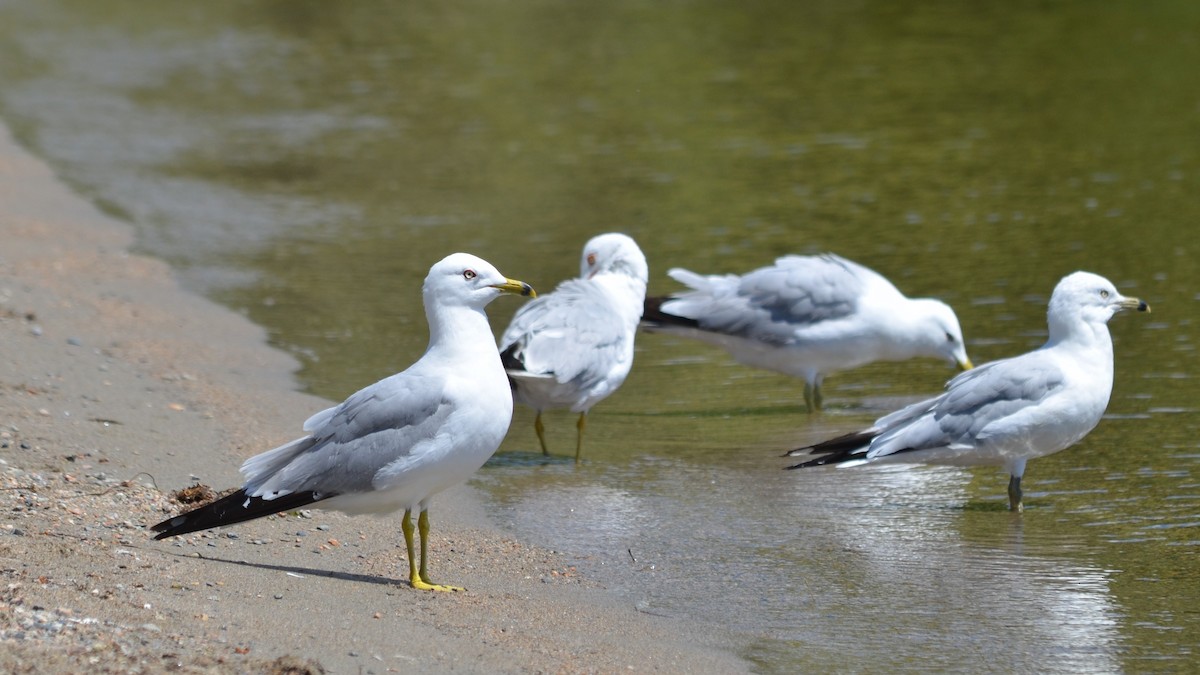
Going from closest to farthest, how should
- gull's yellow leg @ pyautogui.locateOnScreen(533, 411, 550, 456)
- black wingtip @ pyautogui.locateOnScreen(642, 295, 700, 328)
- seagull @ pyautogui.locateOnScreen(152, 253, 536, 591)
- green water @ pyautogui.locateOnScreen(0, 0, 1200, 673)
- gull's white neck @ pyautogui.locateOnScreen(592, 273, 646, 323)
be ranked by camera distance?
seagull @ pyautogui.locateOnScreen(152, 253, 536, 591)
green water @ pyautogui.locateOnScreen(0, 0, 1200, 673)
gull's yellow leg @ pyautogui.locateOnScreen(533, 411, 550, 456)
gull's white neck @ pyautogui.locateOnScreen(592, 273, 646, 323)
black wingtip @ pyautogui.locateOnScreen(642, 295, 700, 328)

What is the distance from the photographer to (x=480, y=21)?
25.0 metres

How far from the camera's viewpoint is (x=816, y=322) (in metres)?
8.98

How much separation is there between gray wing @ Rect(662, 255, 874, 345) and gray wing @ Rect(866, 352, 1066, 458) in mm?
1857

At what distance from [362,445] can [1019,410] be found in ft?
9.75

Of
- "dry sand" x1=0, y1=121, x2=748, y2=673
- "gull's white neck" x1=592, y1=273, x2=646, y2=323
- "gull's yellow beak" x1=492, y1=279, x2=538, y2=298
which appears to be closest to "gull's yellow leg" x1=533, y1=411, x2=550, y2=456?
"gull's white neck" x1=592, y1=273, x2=646, y2=323

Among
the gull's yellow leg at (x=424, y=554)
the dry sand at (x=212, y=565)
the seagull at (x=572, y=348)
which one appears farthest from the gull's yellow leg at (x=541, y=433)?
the gull's yellow leg at (x=424, y=554)

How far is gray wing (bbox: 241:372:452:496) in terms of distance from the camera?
5512mm

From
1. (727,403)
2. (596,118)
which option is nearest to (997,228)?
(727,403)

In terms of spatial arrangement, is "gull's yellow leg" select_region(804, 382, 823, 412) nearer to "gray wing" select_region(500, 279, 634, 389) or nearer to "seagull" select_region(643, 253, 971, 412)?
"seagull" select_region(643, 253, 971, 412)

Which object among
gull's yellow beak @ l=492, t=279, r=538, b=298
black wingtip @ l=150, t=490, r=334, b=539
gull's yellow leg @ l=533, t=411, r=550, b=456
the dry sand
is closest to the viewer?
the dry sand

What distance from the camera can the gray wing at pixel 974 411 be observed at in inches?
274

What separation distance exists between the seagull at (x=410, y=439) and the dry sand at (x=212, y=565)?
0.78ft

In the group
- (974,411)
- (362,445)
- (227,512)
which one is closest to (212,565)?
(227,512)

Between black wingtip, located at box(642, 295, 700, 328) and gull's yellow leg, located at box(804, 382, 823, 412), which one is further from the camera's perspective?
black wingtip, located at box(642, 295, 700, 328)
